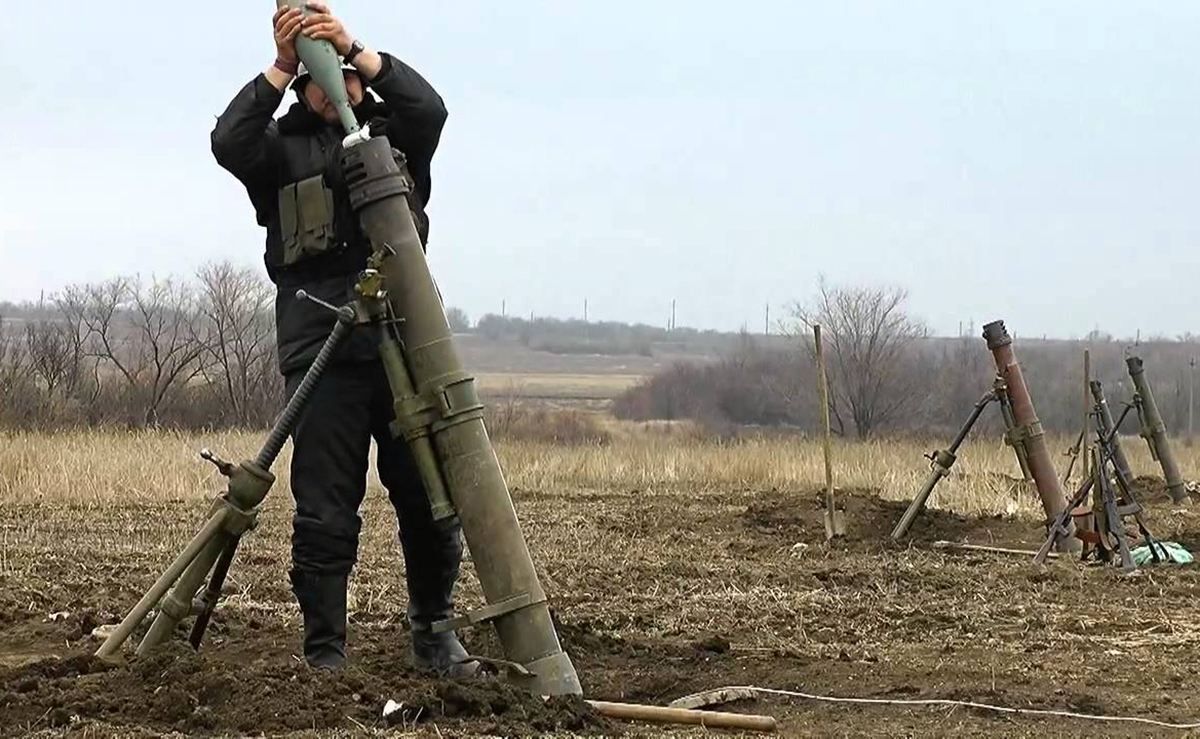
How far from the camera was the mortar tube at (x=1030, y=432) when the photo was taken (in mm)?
9398

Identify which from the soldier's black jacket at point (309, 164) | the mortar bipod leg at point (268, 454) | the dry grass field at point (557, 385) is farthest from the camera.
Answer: the dry grass field at point (557, 385)

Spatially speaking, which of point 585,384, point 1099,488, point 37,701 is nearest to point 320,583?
point 37,701

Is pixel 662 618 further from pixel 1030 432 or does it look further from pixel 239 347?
pixel 239 347

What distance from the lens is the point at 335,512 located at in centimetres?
457

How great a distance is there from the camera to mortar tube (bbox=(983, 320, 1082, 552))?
370 inches

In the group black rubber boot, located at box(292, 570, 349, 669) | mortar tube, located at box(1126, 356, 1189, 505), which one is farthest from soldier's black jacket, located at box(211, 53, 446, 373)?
mortar tube, located at box(1126, 356, 1189, 505)

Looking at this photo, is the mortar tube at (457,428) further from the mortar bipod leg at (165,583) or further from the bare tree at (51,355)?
the bare tree at (51,355)

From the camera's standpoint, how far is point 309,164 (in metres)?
4.68

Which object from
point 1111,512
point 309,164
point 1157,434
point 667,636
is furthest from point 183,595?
point 1157,434

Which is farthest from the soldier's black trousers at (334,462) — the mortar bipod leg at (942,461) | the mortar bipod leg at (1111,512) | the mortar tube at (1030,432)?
the mortar tube at (1030,432)

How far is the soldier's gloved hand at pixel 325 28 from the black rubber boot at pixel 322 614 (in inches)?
64.5

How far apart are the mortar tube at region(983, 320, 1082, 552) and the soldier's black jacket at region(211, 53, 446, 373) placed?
5635mm

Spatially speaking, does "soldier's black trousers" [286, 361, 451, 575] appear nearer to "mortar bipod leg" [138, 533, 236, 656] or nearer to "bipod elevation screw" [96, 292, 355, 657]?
"bipod elevation screw" [96, 292, 355, 657]

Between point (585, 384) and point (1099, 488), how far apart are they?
4399 cm
